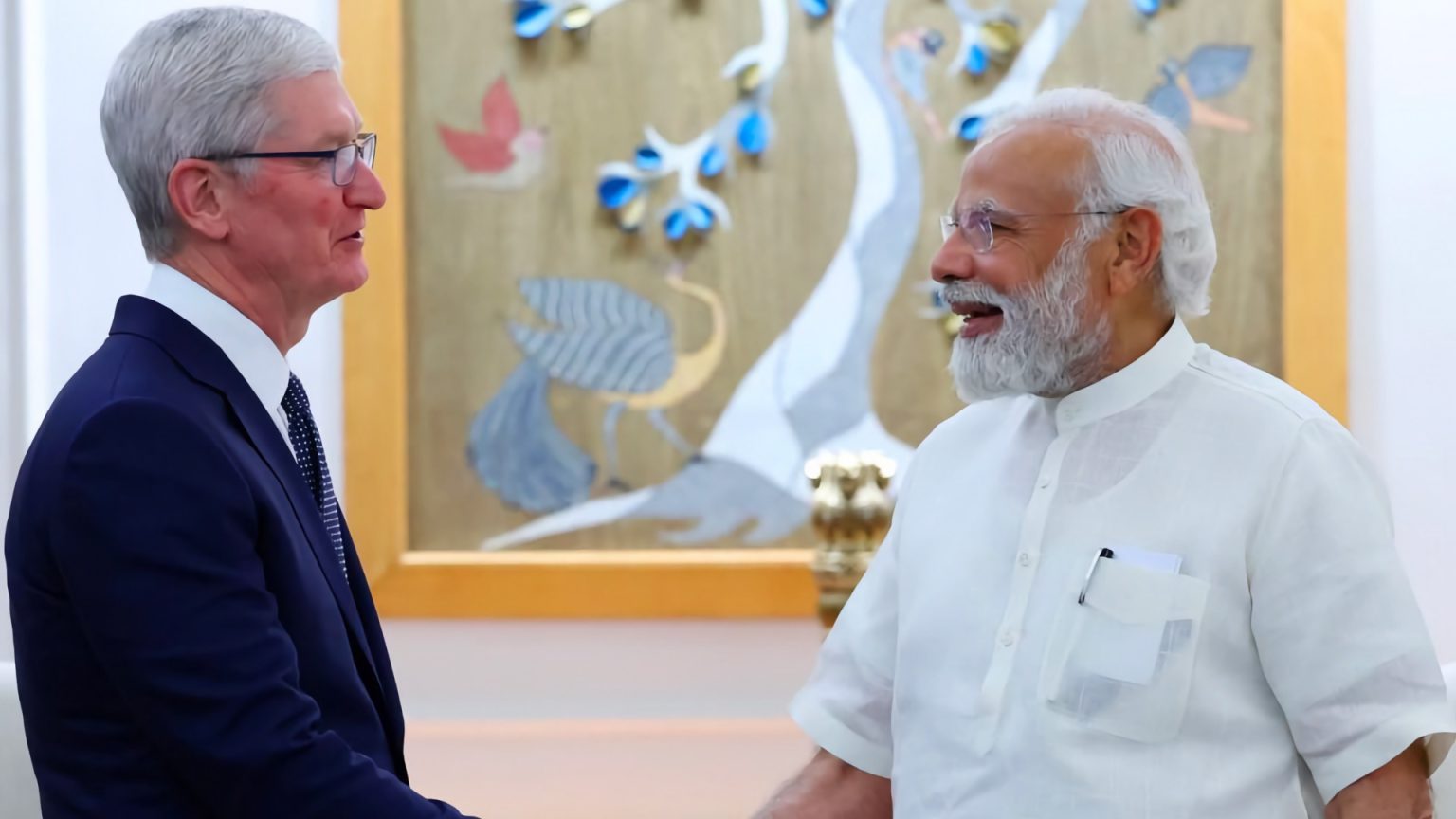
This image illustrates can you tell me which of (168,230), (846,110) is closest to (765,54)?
(846,110)

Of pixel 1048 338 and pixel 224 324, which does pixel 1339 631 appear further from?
pixel 224 324

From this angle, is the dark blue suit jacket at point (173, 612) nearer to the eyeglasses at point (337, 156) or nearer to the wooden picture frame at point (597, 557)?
the eyeglasses at point (337, 156)

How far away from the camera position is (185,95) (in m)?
1.48

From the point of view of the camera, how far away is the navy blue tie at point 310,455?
64.4 inches

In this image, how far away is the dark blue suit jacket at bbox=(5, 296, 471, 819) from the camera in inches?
51.4

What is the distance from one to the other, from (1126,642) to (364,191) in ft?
3.10

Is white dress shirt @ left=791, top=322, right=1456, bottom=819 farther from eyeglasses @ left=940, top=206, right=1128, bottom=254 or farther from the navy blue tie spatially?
the navy blue tie

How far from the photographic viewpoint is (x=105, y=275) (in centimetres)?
310

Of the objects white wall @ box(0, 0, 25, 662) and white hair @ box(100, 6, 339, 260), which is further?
white wall @ box(0, 0, 25, 662)

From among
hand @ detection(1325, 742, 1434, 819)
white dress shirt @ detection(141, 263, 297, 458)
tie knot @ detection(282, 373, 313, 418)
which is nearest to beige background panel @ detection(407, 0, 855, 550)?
tie knot @ detection(282, 373, 313, 418)

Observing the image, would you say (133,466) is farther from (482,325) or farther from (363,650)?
(482,325)

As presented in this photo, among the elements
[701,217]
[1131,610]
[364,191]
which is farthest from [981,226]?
[701,217]

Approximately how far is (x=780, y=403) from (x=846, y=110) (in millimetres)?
610

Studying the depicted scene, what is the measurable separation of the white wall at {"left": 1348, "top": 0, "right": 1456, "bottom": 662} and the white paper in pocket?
1.66m
